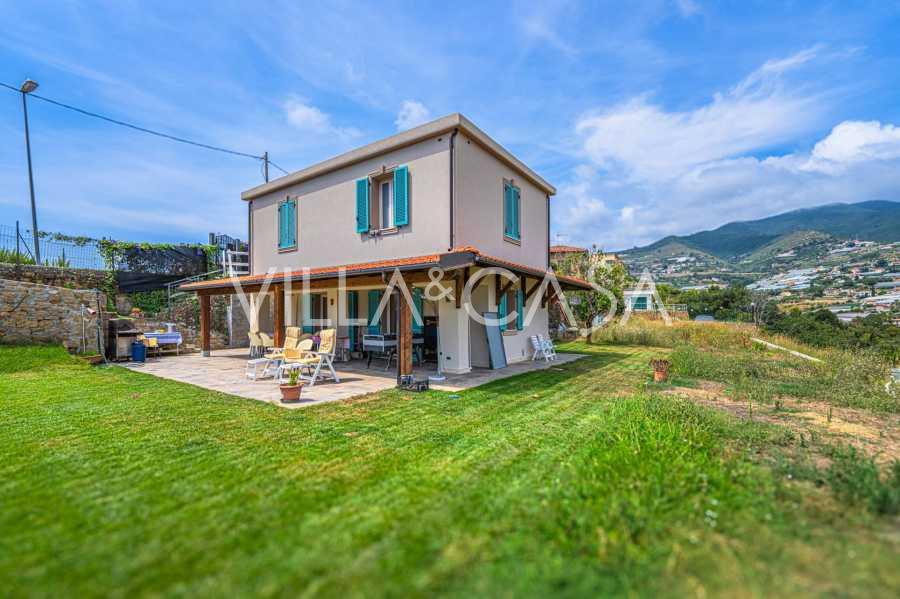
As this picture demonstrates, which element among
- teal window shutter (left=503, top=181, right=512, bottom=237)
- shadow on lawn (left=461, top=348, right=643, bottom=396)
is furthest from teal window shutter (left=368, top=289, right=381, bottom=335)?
shadow on lawn (left=461, top=348, right=643, bottom=396)

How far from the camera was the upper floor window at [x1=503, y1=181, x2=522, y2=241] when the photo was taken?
11203 millimetres

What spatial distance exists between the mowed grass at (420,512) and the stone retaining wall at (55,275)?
40.1ft

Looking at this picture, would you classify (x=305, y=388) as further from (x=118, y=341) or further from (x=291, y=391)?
(x=118, y=341)

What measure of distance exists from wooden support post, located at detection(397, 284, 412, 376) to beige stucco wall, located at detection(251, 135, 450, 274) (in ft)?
5.84

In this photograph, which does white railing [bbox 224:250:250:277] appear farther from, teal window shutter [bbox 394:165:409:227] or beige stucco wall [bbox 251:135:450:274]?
teal window shutter [bbox 394:165:409:227]

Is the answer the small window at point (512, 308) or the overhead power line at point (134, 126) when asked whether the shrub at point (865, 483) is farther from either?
the overhead power line at point (134, 126)

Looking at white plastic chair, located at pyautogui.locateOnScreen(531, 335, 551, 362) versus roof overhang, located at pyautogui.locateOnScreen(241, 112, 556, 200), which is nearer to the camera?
roof overhang, located at pyautogui.locateOnScreen(241, 112, 556, 200)

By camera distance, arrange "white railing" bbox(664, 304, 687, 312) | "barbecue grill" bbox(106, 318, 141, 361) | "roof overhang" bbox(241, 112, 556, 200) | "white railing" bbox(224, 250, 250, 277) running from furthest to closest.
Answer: "white railing" bbox(664, 304, 687, 312) → "white railing" bbox(224, 250, 250, 277) → "barbecue grill" bbox(106, 318, 141, 361) → "roof overhang" bbox(241, 112, 556, 200)

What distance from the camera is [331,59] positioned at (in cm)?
1202

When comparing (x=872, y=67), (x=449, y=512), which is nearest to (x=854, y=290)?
(x=872, y=67)

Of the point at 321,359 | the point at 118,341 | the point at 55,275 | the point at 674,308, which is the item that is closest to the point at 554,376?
the point at 321,359

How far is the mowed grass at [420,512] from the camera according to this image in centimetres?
217

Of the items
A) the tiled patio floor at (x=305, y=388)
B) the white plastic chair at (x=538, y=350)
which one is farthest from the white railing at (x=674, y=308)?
the tiled patio floor at (x=305, y=388)

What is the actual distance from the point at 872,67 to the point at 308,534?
1798cm
